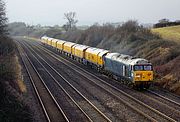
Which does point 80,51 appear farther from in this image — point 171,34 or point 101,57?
point 171,34

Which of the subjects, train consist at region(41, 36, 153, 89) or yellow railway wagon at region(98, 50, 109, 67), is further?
yellow railway wagon at region(98, 50, 109, 67)

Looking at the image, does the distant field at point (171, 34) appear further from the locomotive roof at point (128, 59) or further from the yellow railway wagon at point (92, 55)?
the locomotive roof at point (128, 59)

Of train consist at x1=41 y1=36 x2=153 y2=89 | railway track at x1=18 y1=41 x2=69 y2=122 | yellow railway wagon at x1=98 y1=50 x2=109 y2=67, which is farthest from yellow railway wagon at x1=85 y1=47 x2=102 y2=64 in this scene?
railway track at x1=18 y1=41 x2=69 y2=122

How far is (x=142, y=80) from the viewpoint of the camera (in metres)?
31.5

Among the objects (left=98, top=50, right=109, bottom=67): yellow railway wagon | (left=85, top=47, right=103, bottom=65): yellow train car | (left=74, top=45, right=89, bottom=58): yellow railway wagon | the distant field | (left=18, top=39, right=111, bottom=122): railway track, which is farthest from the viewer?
the distant field

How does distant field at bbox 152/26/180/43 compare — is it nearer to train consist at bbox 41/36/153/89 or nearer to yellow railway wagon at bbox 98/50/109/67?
train consist at bbox 41/36/153/89

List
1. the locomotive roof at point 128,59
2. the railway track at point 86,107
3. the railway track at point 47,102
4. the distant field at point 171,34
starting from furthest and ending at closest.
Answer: the distant field at point 171,34 → the locomotive roof at point 128,59 → the railway track at point 47,102 → the railway track at point 86,107

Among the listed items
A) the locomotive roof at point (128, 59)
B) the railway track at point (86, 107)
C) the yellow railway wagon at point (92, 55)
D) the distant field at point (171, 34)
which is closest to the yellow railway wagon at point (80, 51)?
the yellow railway wagon at point (92, 55)

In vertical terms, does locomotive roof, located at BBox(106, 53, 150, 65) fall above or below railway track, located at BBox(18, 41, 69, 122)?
above

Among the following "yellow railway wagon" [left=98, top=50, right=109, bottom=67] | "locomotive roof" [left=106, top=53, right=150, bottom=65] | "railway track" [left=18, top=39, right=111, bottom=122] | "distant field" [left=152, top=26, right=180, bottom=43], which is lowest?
"railway track" [left=18, top=39, right=111, bottom=122]

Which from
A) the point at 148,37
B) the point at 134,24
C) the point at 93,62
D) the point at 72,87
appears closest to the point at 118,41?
the point at 134,24

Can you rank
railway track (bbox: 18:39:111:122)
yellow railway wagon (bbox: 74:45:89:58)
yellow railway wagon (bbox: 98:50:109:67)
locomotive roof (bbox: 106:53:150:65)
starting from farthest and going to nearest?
yellow railway wagon (bbox: 74:45:89:58) < yellow railway wagon (bbox: 98:50:109:67) < locomotive roof (bbox: 106:53:150:65) < railway track (bbox: 18:39:111:122)

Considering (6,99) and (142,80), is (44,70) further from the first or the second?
(6,99)

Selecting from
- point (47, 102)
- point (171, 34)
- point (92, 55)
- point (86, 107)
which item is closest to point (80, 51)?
point (92, 55)
